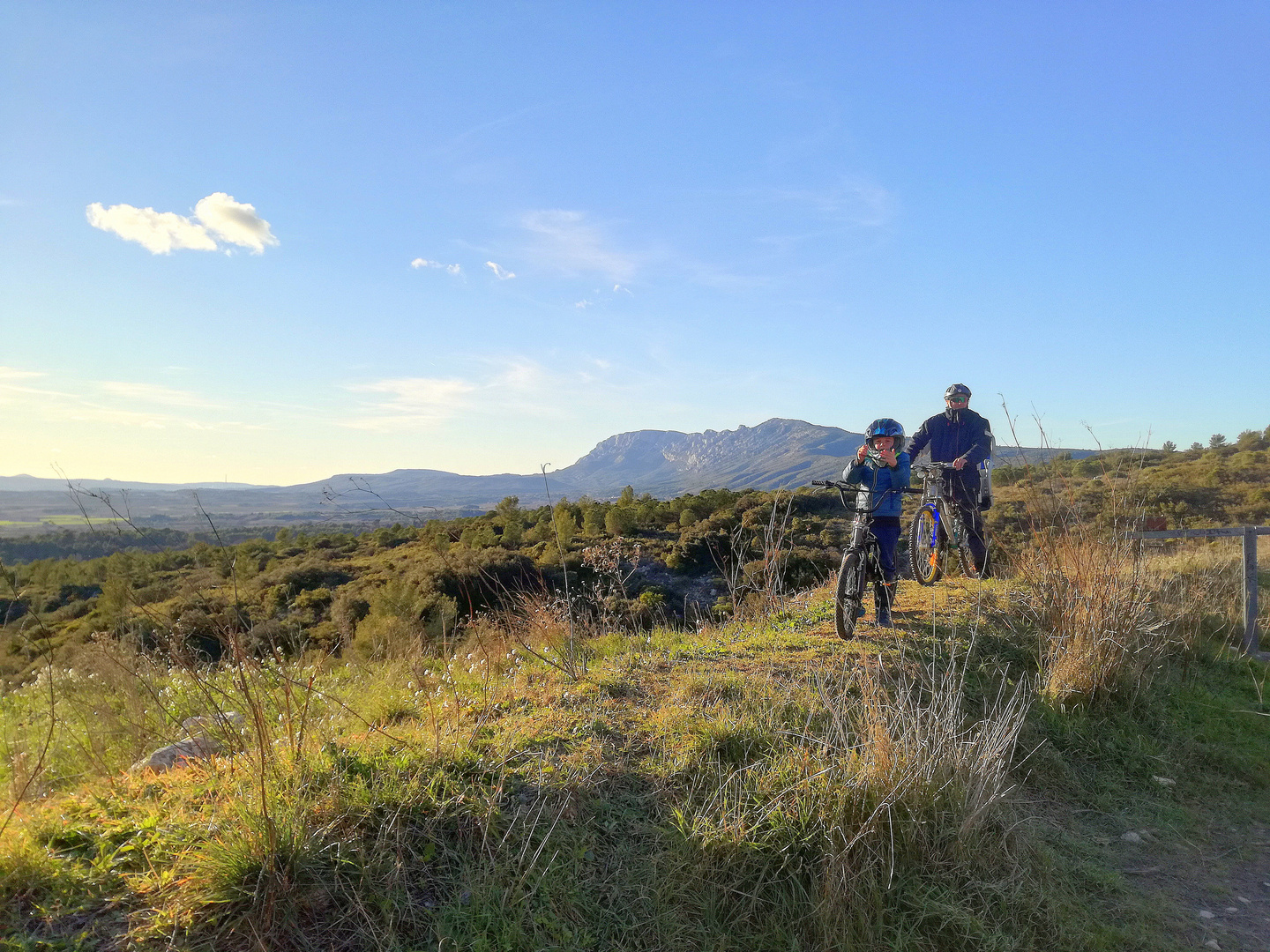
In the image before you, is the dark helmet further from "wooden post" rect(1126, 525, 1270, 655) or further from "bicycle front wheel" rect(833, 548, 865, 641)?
"wooden post" rect(1126, 525, 1270, 655)

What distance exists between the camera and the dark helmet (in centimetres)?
651

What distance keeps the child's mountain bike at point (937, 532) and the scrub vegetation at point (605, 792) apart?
2.18 m

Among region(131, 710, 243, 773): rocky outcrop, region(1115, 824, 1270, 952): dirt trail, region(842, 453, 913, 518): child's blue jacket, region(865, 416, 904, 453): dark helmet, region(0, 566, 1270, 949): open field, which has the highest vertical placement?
region(865, 416, 904, 453): dark helmet

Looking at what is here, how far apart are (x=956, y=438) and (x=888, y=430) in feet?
9.00

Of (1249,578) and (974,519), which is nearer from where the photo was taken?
(1249,578)

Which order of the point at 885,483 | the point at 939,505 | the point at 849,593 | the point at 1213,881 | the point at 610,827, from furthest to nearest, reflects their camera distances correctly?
the point at 939,505
the point at 885,483
the point at 849,593
the point at 1213,881
the point at 610,827

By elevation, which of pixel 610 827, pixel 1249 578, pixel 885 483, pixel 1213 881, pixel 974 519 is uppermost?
pixel 885 483

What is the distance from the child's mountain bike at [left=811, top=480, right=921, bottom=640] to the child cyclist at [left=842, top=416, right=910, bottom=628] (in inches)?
1.9

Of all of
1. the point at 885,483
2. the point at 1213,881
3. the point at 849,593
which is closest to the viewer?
the point at 1213,881

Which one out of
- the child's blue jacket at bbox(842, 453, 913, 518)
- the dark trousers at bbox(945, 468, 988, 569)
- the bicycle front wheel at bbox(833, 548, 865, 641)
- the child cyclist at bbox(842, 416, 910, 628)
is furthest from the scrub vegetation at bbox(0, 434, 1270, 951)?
the dark trousers at bbox(945, 468, 988, 569)

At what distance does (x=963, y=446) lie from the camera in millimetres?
A: 8719

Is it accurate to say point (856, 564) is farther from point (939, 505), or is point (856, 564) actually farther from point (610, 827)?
point (610, 827)

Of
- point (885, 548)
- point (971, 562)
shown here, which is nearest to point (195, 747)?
point (885, 548)

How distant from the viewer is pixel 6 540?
192 inches
